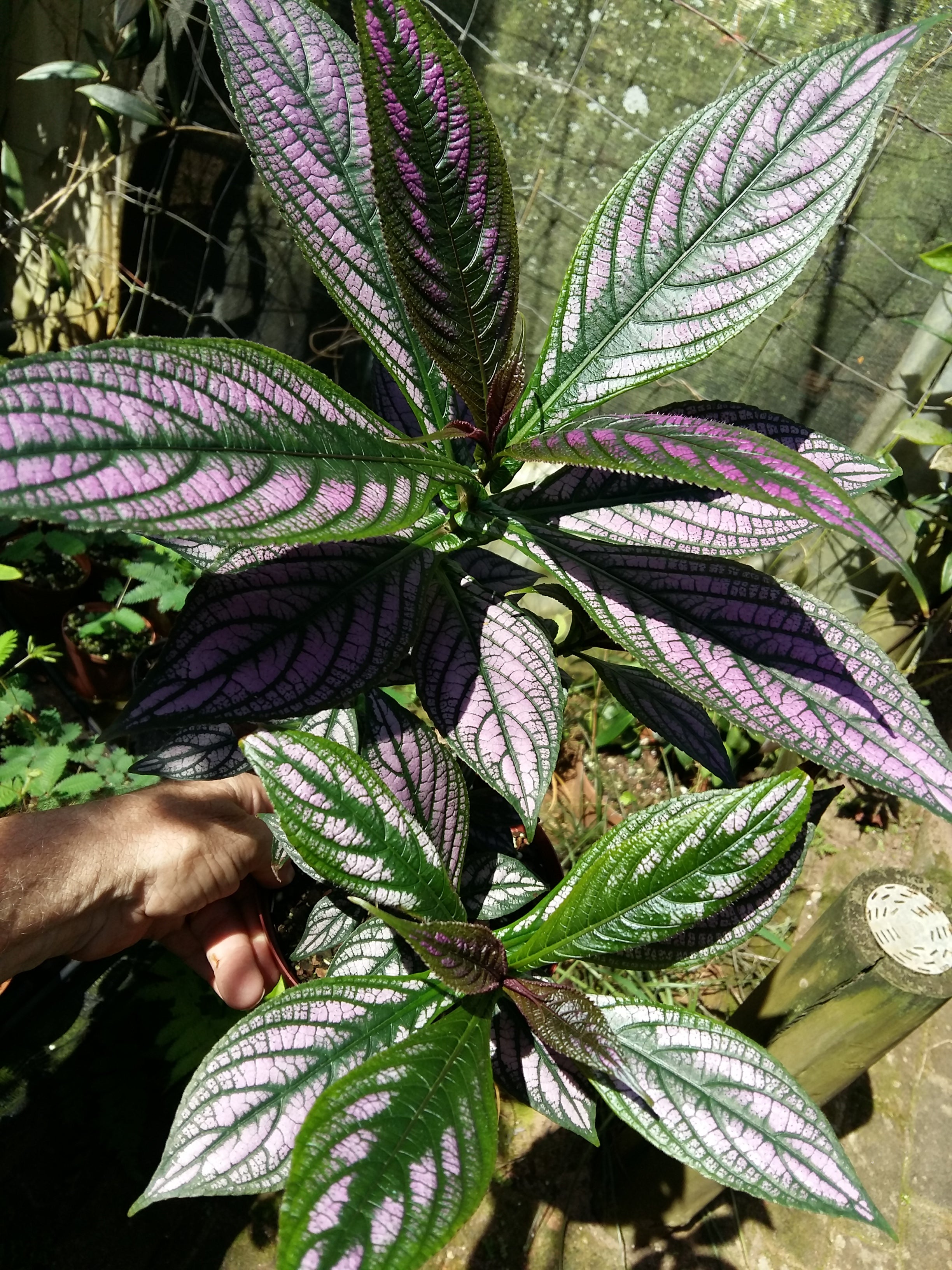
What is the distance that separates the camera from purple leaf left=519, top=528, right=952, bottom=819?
0.60 meters

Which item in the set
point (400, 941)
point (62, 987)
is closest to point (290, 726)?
point (400, 941)

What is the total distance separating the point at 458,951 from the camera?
70 cm

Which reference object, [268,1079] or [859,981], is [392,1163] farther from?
[859,981]

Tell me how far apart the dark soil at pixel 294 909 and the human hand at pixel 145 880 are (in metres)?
0.03

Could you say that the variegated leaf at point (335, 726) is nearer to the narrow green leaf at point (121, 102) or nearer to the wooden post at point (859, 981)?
the wooden post at point (859, 981)

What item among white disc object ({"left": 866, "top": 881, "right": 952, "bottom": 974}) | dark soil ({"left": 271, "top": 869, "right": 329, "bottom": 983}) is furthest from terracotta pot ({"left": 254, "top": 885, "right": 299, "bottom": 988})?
white disc object ({"left": 866, "top": 881, "right": 952, "bottom": 974})

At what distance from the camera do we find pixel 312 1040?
71 centimetres

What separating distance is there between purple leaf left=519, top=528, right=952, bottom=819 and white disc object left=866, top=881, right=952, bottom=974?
91cm

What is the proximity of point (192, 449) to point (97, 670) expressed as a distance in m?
2.35

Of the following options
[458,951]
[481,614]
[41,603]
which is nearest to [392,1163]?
[458,951]

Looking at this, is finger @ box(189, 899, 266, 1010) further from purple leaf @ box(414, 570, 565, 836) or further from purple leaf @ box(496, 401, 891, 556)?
purple leaf @ box(496, 401, 891, 556)

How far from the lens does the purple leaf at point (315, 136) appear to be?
25.8 inches

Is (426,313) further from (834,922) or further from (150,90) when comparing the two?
(150,90)

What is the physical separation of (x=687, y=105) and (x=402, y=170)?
2209 mm
